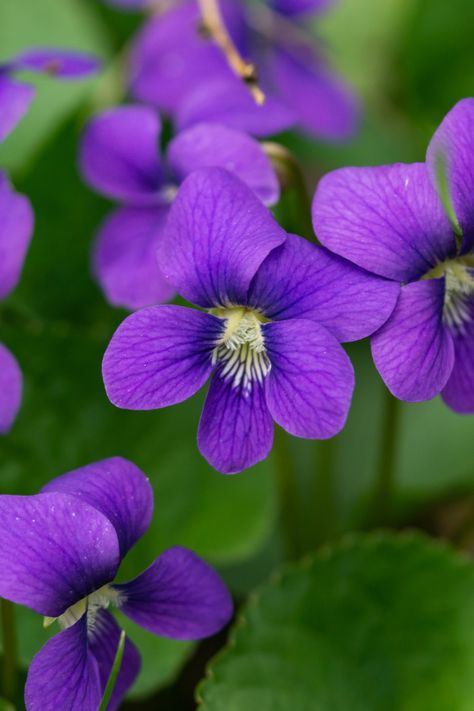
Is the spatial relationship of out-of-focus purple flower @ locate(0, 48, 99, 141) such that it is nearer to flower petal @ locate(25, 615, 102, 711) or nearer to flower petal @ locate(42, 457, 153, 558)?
flower petal @ locate(42, 457, 153, 558)

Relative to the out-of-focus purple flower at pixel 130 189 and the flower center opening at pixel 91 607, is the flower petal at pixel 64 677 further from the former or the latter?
the out-of-focus purple flower at pixel 130 189

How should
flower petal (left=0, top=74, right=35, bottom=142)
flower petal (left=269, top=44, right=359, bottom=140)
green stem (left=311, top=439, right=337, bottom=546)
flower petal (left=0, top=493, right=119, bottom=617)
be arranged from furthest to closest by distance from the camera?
flower petal (left=269, top=44, right=359, bottom=140)
green stem (left=311, top=439, right=337, bottom=546)
flower petal (left=0, top=74, right=35, bottom=142)
flower petal (left=0, top=493, right=119, bottom=617)

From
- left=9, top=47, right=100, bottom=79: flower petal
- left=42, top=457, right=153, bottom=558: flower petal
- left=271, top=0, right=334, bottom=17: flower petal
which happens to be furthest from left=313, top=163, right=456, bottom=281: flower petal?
left=271, top=0, right=334, bottom=17: flower petal

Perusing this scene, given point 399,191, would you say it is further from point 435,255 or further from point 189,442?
point 189,442

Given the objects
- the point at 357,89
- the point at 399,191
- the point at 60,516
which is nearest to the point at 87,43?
the point at 357,89

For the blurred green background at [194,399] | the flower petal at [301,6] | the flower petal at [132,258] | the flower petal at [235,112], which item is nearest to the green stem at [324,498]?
the blurred green background at [194,399]
